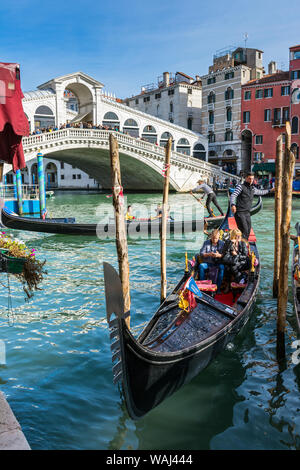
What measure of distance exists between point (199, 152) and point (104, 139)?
889cm

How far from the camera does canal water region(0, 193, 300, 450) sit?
230cm

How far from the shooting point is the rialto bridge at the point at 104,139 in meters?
17.3

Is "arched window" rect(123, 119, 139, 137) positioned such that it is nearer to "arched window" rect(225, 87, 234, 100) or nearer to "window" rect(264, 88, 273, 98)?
"arched window" rect(225, 87, 234, 100)

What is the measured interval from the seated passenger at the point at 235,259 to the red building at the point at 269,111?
1702cm

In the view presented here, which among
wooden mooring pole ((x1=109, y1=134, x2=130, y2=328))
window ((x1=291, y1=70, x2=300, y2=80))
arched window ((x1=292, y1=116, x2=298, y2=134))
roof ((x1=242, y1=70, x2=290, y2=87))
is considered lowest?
wooden mooring pole ((x1=109, y1=134, x2=130, y2=328))

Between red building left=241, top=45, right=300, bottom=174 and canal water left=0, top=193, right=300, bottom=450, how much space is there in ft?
57.2

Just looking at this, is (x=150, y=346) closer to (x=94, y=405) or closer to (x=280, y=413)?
(x=94, y=405)

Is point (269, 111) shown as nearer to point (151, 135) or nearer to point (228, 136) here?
point (228, 136)

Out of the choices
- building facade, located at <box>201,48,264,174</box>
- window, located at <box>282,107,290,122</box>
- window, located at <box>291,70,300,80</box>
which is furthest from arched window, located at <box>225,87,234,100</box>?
window, located at <box>291,70,300,80</box>

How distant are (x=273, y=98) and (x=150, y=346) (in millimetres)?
20686

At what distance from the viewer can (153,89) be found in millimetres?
28812

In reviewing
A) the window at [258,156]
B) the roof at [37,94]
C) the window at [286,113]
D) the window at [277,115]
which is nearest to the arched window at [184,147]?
the window at [258,156]

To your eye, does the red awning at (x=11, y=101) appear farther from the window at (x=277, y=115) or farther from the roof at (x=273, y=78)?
the roof at (x=273, y=78)

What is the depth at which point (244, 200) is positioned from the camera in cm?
491
